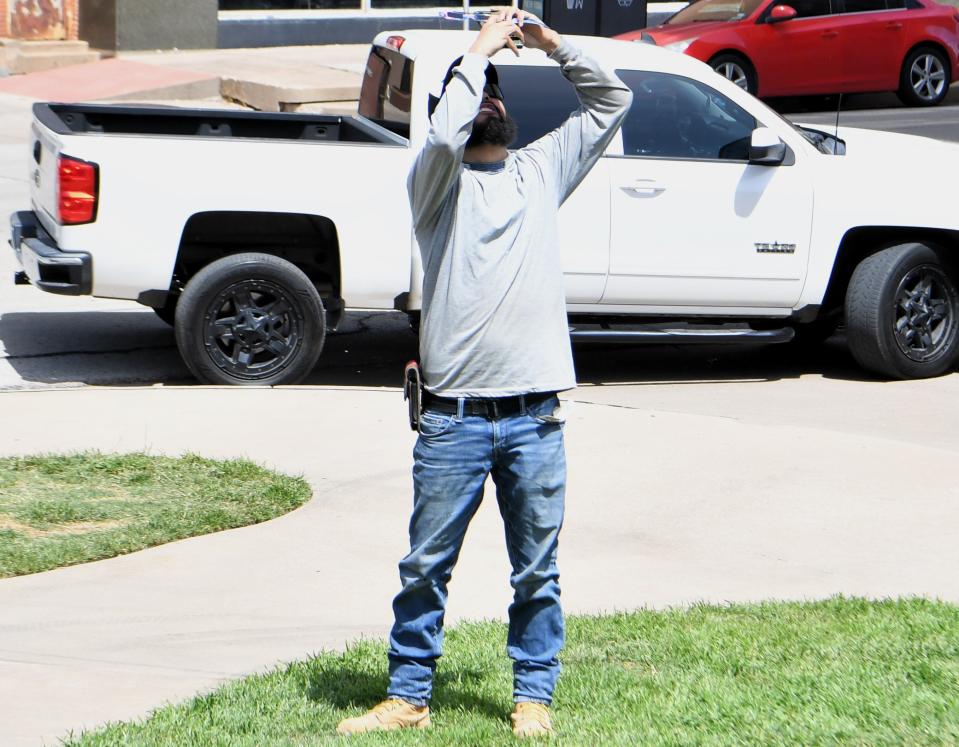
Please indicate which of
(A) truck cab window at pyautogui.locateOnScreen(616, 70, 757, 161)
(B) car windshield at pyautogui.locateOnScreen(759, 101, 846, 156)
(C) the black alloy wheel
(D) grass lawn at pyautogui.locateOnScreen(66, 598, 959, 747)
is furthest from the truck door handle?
(D) grass lawn at pyautogui.locateOnScreen(66, 598, 959, 747)

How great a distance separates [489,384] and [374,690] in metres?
1.02

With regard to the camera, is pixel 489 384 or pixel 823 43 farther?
pixel 823 43

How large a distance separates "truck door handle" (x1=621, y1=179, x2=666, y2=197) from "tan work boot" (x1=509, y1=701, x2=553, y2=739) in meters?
4.64

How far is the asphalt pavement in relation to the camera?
465 cm

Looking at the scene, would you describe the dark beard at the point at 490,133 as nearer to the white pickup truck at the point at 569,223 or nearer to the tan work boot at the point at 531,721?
the tan work boot at the point at 531,721

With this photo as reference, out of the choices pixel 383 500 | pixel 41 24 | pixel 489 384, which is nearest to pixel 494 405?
pixel 489 384

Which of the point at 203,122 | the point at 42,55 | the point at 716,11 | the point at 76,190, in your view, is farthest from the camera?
the point at 42,55

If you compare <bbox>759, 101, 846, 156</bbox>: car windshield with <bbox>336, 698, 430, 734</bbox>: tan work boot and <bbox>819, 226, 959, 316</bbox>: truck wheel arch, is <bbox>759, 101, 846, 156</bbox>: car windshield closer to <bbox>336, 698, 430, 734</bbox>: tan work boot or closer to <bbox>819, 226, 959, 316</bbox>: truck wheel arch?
<bbox>819, 226, 959, 316</bbox>: truck wheel arch

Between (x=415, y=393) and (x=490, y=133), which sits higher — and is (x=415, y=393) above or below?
below

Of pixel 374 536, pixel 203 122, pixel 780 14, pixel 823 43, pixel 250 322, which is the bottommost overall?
pixel 374 536

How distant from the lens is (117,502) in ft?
19.5

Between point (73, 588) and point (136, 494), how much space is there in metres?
1.04

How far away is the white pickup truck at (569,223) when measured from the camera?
25.1 feet

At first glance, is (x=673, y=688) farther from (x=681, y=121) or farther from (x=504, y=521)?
(x=681, y=121)
